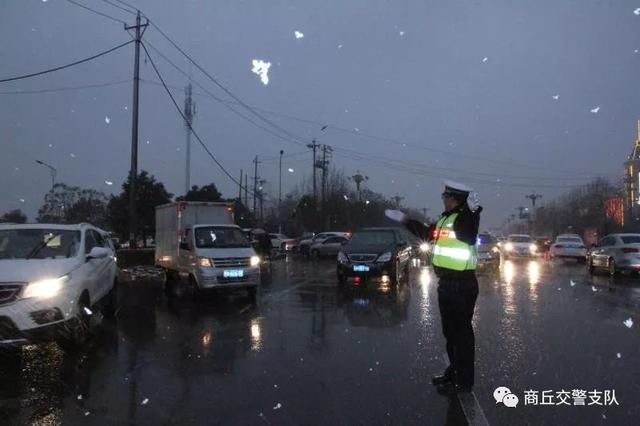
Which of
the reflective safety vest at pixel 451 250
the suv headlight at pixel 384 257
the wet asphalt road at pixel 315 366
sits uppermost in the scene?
the reflective safety vest at pixel 451 250

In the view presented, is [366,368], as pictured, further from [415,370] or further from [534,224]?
[534,224]

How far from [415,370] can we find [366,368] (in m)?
0.56

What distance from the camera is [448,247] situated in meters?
5.45

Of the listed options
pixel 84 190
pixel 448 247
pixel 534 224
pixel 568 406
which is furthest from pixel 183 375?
pixel 534 224

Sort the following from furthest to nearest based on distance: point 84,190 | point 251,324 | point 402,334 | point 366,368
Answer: point 84,190 < point 251,324 < point 402,334 < point 366,368

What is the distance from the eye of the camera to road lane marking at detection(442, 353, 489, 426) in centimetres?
466

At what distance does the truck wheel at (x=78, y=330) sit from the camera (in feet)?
23.2

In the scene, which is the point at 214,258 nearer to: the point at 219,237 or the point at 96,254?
the point at 219,237

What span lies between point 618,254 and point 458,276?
15699mm

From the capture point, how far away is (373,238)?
1622 centimetres

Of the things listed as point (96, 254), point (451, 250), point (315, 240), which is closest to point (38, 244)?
point (96, 254)

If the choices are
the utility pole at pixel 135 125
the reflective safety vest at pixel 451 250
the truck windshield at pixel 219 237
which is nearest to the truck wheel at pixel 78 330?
the reflective safety vest at pixel 451 250

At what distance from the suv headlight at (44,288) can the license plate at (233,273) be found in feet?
18.5

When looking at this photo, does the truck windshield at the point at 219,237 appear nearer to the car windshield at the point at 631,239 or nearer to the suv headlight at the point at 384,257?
the suv headlight at the point at 384,257
